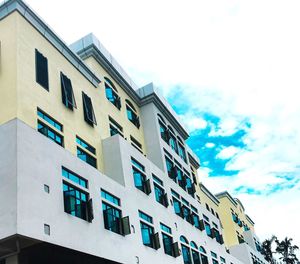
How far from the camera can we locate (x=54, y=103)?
19188 mm

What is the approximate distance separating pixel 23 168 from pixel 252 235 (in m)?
44.5

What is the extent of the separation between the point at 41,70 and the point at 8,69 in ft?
5.60

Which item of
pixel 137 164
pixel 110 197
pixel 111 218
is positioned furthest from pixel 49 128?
pixel 137 164

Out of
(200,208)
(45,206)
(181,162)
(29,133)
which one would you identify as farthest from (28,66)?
(200,208)

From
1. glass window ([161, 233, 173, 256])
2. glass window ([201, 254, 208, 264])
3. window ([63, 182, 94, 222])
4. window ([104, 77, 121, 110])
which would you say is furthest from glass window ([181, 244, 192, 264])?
window ([63, 182, 94, 222])

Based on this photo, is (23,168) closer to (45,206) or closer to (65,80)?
(45,206)

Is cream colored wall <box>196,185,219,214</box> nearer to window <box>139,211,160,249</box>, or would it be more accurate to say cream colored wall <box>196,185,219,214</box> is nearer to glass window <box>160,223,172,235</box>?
glass window <box>160,223,172,235</box>

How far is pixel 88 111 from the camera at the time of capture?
21984mm

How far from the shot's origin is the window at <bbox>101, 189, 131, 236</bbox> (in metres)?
18.1

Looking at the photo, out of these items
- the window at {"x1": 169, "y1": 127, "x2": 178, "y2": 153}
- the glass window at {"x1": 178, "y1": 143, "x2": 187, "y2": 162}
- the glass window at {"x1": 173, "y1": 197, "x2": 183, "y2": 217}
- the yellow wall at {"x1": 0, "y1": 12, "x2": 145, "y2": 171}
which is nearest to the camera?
the yellow wall at {"x1": 0, "y1": 12, "x2": 145, "y2": 171}

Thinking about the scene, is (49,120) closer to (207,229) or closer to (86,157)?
(86,157)

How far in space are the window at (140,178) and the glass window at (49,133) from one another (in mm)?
5210

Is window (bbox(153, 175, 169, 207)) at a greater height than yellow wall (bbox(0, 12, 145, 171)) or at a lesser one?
lesser

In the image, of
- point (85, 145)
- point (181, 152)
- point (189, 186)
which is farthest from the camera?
point (181, 152)
